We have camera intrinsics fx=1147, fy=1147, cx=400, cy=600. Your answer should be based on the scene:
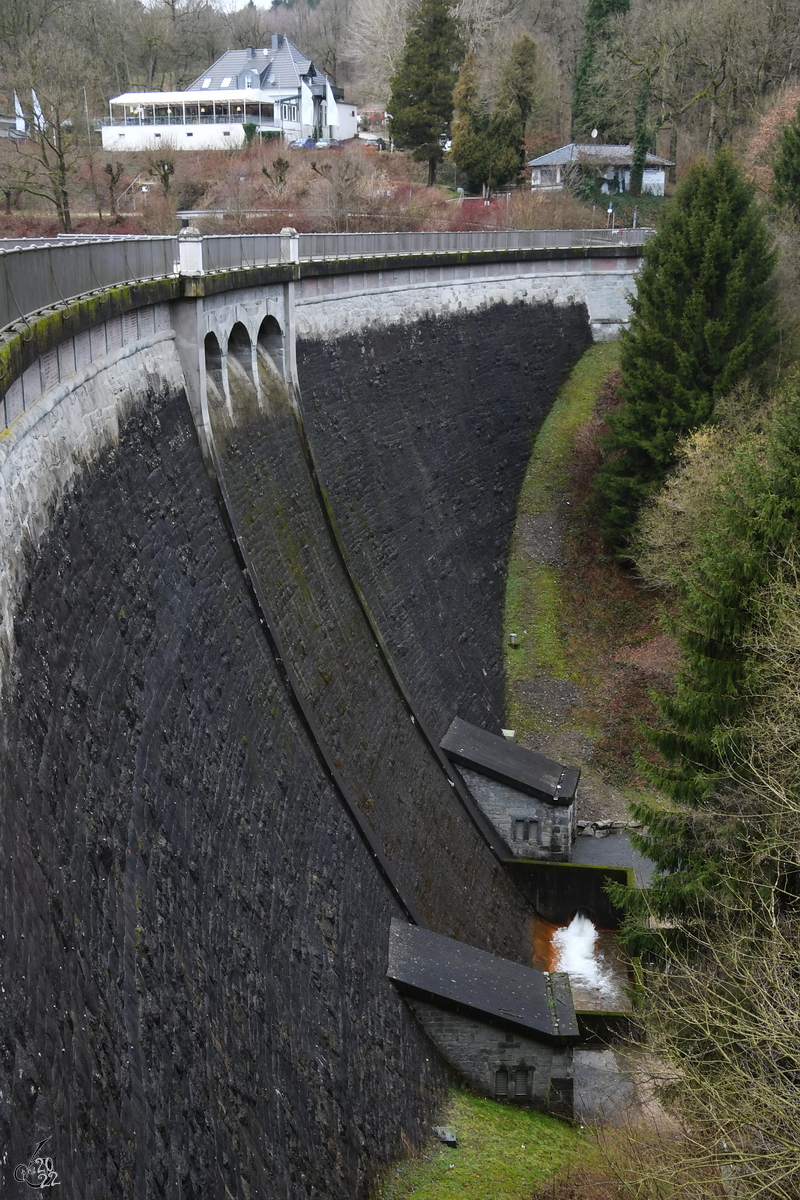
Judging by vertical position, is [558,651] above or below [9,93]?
below

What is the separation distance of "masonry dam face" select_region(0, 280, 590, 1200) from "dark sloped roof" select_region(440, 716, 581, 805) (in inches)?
22.0

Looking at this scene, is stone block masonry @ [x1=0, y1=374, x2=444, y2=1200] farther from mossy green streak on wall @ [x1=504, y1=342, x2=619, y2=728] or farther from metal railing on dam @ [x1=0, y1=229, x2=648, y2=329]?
mossy green streak on wall @ [x1=504, y1=342, x2=619, y2=728]

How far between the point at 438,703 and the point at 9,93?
4047cm

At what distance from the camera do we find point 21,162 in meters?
38.2

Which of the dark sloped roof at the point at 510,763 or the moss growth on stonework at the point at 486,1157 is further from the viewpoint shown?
the dark sloped roof at the point at 510,763

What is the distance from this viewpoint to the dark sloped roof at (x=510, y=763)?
20.1 meters

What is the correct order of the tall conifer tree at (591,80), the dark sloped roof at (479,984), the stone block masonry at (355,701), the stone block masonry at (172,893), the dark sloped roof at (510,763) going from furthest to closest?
the tall conifer tree at (591,80), the dark sloped roof at (510,763), the stone block masonry at (355,701), the dark sloped roof at (479,984), the stone block masonry at (172,893)

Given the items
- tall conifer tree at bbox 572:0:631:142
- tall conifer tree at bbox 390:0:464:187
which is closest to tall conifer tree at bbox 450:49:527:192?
tall conifer tree at bbox 390:0:464:187

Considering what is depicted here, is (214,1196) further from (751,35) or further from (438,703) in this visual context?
(751,35)

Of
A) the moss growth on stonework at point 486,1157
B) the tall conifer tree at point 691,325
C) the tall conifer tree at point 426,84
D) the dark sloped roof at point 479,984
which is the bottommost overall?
the moss growth on stonework at point 486,1157

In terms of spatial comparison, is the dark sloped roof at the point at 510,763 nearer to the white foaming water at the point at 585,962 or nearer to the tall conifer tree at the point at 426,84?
the white foaming water at the point at 585,962

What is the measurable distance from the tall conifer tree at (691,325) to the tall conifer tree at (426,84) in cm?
2701

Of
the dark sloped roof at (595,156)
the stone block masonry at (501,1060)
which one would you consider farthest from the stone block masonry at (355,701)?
the dark sloped roof at (595,156)

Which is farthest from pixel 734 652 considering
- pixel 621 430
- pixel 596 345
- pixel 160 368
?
pixel 596 345
